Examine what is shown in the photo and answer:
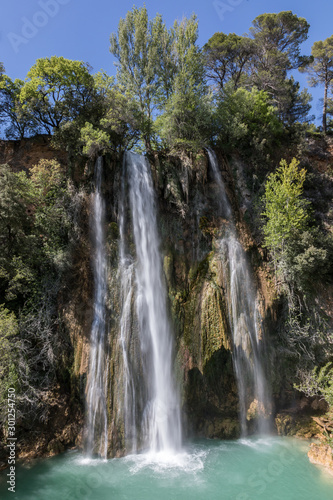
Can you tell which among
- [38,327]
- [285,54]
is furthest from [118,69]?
[38,327]

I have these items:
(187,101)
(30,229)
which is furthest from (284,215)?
(30,229)

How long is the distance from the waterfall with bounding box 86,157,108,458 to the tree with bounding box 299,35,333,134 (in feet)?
70.8

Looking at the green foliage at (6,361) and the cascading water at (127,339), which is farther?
the cascading water at (127,339)

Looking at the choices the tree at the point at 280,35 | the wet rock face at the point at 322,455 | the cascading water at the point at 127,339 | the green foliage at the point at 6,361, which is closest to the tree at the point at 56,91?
the cascading water at the point at 127,339

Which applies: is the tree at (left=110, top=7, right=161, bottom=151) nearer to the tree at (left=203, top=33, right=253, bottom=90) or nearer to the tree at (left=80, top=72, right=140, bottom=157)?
the tree at (left=80, top=72, right=140, bottom=157)

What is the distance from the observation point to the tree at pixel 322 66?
2536 centimetres

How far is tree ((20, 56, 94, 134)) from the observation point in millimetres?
17141

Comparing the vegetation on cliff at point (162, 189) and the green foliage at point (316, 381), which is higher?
the vegetation on cliff at point (162, 189)

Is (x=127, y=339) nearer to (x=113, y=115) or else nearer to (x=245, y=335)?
(x=245, y=335)

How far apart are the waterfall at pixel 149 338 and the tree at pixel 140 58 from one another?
6165 mm

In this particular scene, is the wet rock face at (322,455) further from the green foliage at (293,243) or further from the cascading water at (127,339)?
the cascading water at (127,339)

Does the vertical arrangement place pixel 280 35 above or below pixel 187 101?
above

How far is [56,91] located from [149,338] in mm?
16028

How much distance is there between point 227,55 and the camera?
90.6 ft
